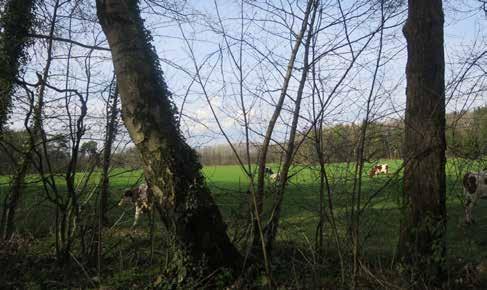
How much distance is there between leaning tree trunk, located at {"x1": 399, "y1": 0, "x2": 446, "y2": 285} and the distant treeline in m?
0.21

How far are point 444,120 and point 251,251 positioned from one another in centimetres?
251

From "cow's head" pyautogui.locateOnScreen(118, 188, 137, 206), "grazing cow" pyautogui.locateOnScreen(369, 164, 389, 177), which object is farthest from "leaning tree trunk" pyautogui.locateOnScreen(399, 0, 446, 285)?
"cow's head" pyautogui.locateOnScreen(118, 188, 137, 206)

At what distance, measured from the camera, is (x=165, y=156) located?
16.1ft

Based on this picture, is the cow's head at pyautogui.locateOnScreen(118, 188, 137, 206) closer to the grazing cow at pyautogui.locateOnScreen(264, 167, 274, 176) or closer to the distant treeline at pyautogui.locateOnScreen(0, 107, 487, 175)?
the distant treeline at pyautogui.locateOnScreen(0, 107, 487, 175)

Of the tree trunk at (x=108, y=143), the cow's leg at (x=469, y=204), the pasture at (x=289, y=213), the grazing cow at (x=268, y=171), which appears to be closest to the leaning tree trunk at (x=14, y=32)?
the pasture at (x=289, y=213)

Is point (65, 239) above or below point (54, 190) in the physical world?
below

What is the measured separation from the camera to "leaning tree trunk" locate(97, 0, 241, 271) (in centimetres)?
486

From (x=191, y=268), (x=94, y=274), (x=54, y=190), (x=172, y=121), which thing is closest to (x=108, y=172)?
(x=54, y=190)

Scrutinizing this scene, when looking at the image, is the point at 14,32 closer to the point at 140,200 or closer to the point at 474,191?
the point at 140,200

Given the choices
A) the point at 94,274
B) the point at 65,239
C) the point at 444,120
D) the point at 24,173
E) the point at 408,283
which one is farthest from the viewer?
the point at 24,173

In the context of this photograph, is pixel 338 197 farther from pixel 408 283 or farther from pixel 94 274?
pixel 94 274

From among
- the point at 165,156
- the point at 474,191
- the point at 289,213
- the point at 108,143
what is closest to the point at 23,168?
the point at 108,143

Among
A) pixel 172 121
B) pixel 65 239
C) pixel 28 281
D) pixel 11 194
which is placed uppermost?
pixel 172 121

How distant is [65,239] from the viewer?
6.46 metres
